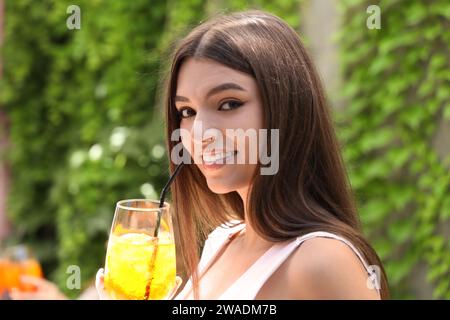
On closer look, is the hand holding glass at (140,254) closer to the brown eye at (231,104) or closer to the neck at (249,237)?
the neck at (249,237)

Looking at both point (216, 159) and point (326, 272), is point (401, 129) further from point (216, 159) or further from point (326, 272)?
point (326, 272)

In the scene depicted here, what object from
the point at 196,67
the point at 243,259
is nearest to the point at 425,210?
the point at 243,259

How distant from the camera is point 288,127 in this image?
61.5 inches

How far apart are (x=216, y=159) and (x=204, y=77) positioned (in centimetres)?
18

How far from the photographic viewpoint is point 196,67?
161 cm

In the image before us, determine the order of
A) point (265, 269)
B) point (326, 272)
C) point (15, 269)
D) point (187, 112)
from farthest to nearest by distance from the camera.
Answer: point (15, 269) < point (187, 112) < point (265, 269) < point (326, 272)

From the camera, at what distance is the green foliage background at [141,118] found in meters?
3.23

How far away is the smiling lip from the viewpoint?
1.59m

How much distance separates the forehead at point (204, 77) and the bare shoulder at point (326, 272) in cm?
36

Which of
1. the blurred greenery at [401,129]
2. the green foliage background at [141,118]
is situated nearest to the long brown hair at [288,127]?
the green foliage background at [141,118]

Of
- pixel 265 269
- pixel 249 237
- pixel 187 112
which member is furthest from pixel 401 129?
pixel 265 269

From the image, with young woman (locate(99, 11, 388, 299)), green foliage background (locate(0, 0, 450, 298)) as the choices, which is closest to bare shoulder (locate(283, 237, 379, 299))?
young woman (locate(99, 11, 388, 299))

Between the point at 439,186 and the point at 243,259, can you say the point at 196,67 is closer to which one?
the point at 243,259

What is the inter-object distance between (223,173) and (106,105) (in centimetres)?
353
